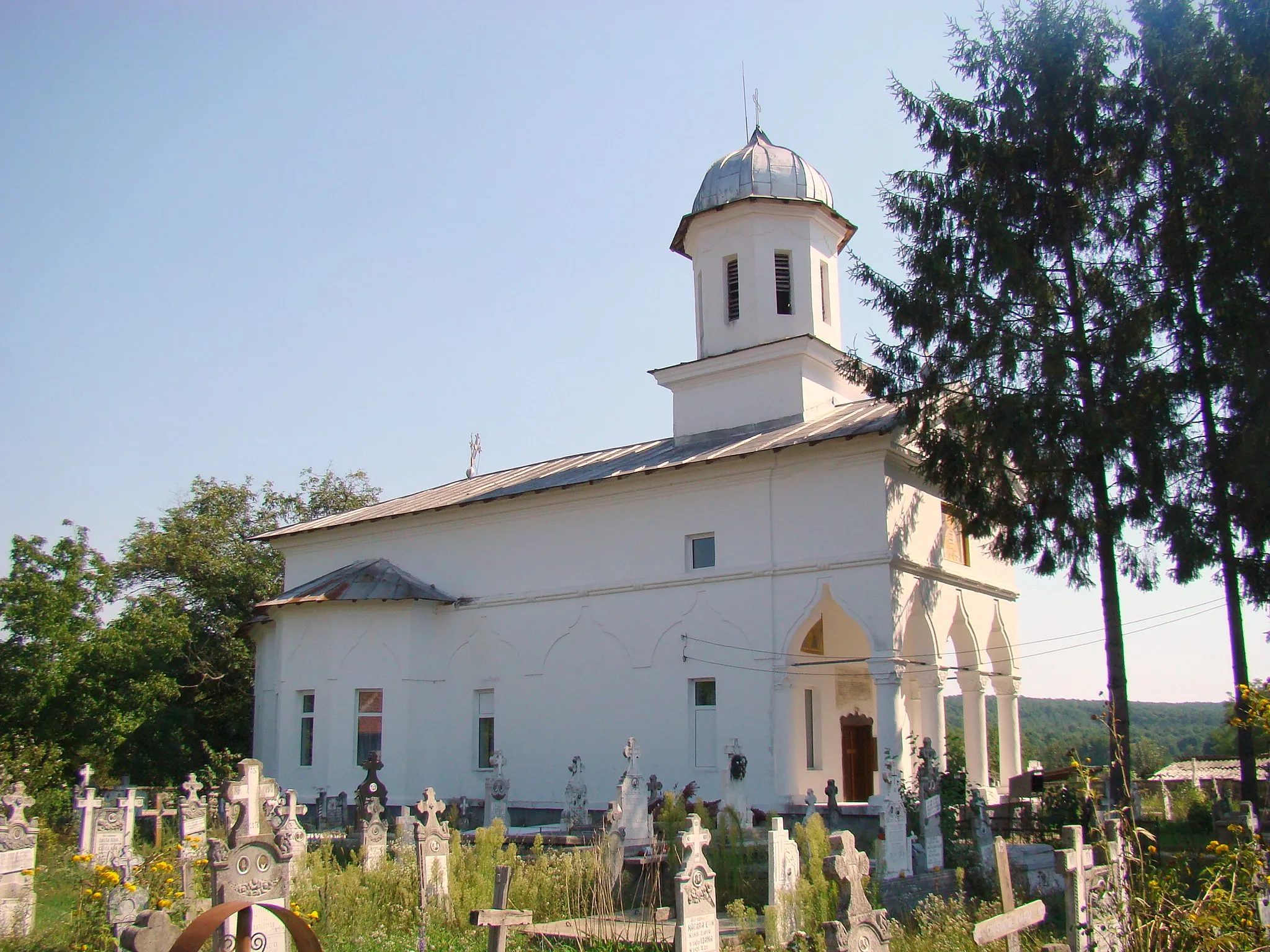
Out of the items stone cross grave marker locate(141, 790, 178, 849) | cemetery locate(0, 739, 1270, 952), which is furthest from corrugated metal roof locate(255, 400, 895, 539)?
stone cross grave marker locate(141, 790, 178, 849)

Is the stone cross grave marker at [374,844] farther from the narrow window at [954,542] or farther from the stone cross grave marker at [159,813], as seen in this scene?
the narrow window at [954,542]

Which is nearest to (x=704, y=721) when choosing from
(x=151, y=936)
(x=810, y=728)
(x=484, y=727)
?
(x=810, y=728)

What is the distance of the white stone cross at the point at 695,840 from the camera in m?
8.67

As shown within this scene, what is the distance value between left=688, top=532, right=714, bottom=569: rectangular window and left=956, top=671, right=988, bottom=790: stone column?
17.2 feet

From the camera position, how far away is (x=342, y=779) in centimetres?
2148

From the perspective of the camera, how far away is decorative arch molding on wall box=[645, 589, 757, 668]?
60.3ft

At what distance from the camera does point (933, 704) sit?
18562 mm

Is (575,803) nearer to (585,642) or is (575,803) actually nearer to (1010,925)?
(585,642)

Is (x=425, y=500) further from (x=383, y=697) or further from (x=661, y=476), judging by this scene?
(x=661, y=476)

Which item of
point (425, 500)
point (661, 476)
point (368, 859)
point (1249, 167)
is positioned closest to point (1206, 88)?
point (1249, 167)

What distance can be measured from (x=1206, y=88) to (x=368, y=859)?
15327 mm

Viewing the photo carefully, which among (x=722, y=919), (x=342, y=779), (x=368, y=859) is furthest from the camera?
(x=342, y=779)

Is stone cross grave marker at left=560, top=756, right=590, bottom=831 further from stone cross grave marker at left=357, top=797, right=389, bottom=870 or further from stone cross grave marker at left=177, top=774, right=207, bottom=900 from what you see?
stone cross grave marker at left=177, top=774, right=207, bottom=900

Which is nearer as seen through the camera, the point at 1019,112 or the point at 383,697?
the point at 1019,112
